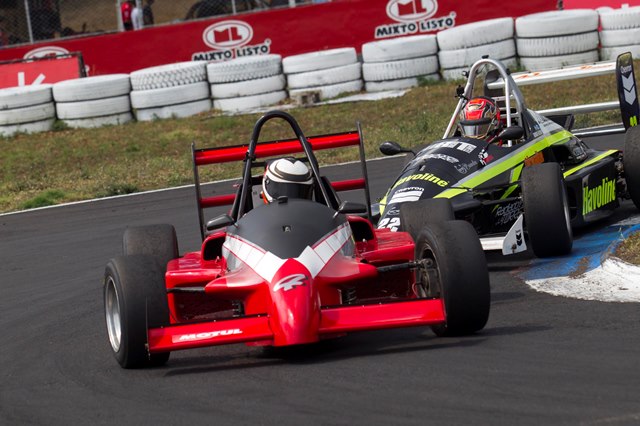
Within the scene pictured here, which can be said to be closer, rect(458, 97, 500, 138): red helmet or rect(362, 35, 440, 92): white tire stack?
rect(458, 97, 500, 138): red helmet

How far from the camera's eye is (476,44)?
66.8 feet

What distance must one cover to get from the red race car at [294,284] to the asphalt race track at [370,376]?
21cm

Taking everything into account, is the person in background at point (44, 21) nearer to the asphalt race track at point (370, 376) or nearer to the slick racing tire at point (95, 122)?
the slick racing tire at point (95, 122)

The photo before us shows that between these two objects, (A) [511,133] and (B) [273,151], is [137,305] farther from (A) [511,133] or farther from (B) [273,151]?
(A) [511,133]

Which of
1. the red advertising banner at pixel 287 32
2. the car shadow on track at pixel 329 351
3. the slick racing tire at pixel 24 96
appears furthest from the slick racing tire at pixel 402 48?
the car shadow on track at pixel 329 351

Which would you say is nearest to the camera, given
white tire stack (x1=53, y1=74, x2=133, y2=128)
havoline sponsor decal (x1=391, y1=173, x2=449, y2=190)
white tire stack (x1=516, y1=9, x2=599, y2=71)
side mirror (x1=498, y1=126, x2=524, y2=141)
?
havoline sponsor decal (x1=391, y1=173, x2=449, y2=190)

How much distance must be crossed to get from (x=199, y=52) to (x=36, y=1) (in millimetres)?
3481

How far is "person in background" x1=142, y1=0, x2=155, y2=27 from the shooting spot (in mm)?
24266

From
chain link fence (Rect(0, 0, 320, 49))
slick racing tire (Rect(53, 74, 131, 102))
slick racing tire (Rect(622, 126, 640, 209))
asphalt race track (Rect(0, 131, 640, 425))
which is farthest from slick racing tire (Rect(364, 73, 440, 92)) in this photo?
asphalt race track (Rect(0, 131, 640, 425))

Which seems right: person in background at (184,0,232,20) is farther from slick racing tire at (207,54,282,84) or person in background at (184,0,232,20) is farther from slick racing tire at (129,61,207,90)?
slick racing tire at (207,54,282,84)

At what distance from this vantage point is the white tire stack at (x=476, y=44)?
20359 millimetres

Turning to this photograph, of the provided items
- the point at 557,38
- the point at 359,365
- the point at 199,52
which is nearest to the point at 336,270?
the point at 359,365

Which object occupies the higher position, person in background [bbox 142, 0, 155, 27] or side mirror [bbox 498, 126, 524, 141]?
person in background [bbox 142, 0, 155, 27]

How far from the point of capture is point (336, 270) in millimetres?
7004
